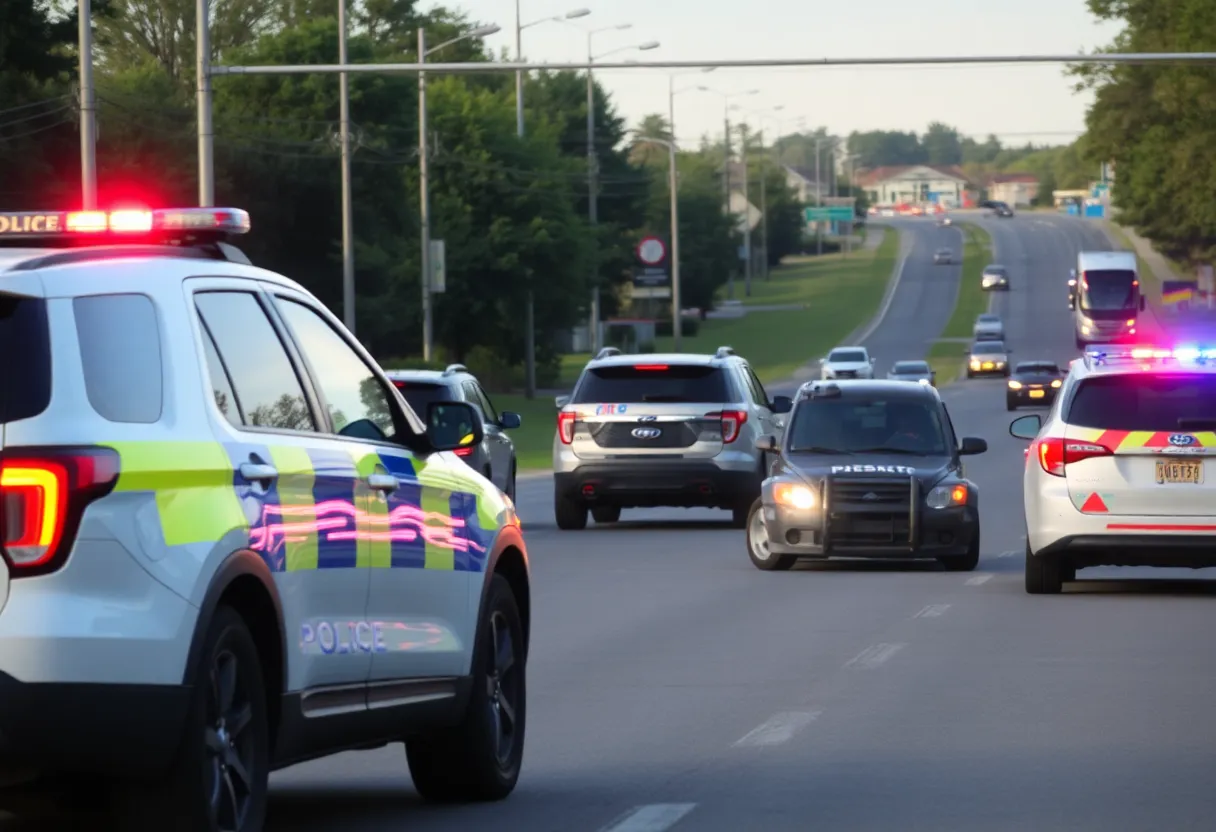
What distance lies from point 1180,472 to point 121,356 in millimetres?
12034

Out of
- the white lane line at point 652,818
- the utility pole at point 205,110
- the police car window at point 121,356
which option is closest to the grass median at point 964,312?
the utility pole at point 205,110

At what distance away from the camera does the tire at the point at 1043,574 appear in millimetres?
18438

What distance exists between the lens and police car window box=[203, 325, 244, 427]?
7.38m

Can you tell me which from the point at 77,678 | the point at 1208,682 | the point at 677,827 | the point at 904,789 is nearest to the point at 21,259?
the point at 77,678

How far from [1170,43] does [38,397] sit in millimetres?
101576

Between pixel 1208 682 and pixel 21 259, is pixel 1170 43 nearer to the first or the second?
pixel 1208 682

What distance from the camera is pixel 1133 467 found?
58.6 ft

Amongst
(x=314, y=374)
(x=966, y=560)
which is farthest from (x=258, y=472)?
(x=966, y=560)

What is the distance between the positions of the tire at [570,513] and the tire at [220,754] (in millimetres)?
19035

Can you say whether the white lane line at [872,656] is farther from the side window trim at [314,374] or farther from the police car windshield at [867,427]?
the police car windshield at [867,427]

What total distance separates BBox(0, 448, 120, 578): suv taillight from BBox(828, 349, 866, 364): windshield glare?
7032 centimetres

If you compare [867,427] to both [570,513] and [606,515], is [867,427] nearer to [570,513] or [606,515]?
[570,513]

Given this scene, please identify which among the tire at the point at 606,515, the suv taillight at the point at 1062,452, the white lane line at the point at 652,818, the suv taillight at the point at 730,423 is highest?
the suv taillight at the point at 1062,452

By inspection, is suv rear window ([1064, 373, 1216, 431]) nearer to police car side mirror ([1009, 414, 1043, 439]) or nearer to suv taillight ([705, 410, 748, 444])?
police car side mirror ([1009, 414, 1043, 439])
